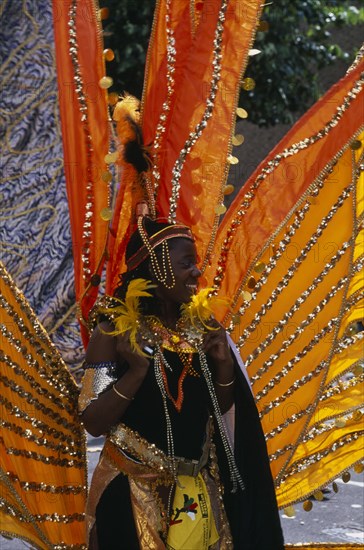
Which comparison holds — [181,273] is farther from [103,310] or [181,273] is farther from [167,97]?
[167,97]

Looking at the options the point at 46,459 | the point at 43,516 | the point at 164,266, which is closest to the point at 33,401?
the point at 46,459

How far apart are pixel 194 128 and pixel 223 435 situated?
1.04 meters

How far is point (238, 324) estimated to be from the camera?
127 inches

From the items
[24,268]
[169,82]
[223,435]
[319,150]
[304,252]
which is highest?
[169,82]

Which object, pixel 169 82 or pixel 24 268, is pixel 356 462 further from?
pixel 24 268

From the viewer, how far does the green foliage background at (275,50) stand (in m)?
8.54

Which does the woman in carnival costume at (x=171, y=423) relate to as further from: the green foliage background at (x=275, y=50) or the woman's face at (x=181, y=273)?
the green foliage background at (x=275, y=50)

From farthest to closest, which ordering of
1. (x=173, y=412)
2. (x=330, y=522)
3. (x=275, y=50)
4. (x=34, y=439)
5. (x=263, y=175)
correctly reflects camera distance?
(x=275, y=50) < (x=330, y=522) < (x=263, y=175) < (x=34, y=439) < (x=173, y=412)

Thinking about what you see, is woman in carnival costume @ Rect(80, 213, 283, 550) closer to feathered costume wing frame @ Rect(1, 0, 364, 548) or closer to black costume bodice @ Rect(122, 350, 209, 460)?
black costume bodice @ Rect(122, 350, 209, 460)

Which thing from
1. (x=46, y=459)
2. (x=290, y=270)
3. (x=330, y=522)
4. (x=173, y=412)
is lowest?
(x=330, y=522)

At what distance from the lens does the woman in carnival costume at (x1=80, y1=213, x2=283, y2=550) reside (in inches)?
101

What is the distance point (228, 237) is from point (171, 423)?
2.91ft

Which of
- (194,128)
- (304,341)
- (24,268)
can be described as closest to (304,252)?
(304,341)

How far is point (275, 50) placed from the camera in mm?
9156
